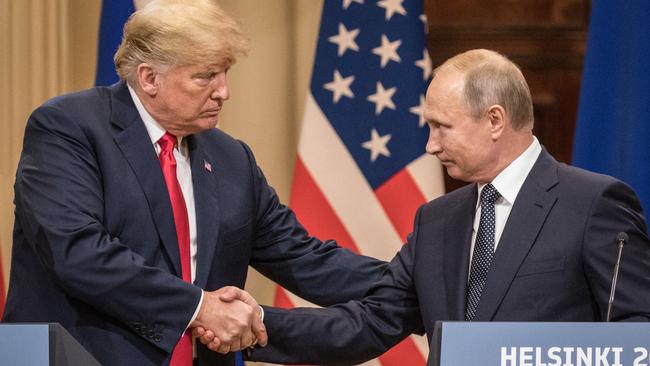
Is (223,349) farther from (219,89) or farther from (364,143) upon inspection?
(364,143)

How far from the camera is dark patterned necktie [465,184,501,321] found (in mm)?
2703

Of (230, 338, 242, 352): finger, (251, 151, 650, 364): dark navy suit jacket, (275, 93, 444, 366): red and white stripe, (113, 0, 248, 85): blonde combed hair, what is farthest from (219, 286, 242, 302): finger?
(275, 93, 444, 366): red and white stripe

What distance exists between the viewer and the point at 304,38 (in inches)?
169

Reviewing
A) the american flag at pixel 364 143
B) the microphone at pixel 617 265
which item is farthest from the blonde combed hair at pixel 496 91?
the american flag at pixel 364 143

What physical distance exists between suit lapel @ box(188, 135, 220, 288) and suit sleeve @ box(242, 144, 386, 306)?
267 mm

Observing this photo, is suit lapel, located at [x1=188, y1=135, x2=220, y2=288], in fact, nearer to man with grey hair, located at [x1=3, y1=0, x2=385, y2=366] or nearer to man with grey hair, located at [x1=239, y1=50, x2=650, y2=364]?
man with grey hair, located at [x1=3, y1=0, x2=385, y2=366]

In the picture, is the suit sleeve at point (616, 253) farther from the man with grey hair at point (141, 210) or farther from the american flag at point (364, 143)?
the american flag at point (364, 143)

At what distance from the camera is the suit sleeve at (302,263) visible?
3.27 m

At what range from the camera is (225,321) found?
2.83 meters

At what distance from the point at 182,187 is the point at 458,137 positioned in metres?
0.70

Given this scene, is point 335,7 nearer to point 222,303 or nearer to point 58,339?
point 222,303

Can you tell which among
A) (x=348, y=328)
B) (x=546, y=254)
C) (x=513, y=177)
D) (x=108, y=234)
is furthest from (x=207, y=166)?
(x=546, y=254)

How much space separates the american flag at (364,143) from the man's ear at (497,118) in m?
1.38

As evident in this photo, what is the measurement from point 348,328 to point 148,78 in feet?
2.64
